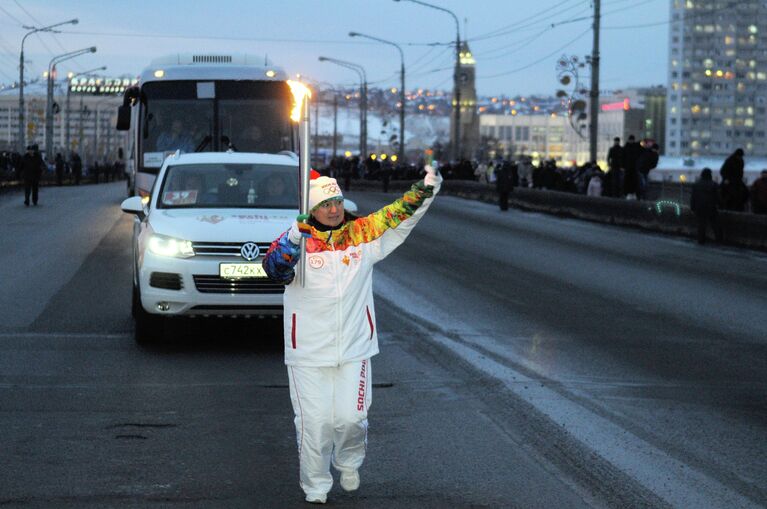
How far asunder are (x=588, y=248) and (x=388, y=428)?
17.8 m

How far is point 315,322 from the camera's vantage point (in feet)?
21.0

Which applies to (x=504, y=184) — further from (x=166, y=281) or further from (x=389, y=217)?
(x=389, y=217)

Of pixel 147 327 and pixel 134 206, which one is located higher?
pixel 134 206

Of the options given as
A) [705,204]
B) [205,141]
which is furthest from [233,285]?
[705,204]

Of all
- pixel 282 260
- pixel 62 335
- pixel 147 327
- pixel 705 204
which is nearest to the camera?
pixel 282 260

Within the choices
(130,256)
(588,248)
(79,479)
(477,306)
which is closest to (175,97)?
(130,256)

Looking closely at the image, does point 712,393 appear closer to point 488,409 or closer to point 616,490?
point 488,409

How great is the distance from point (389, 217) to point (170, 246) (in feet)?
18.0

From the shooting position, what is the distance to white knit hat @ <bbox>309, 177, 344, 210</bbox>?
6312 mm

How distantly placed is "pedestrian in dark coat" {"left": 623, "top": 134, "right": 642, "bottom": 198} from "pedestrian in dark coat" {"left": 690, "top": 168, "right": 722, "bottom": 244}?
6.12 m

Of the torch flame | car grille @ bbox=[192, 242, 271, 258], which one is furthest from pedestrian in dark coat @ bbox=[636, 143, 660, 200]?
the torch flame

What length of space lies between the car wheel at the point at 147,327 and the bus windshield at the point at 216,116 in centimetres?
1137

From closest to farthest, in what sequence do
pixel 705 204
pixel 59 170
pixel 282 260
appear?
pixel 282 260 → pixel 705 204 → pixel 59 170

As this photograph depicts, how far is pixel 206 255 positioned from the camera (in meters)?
11.6
